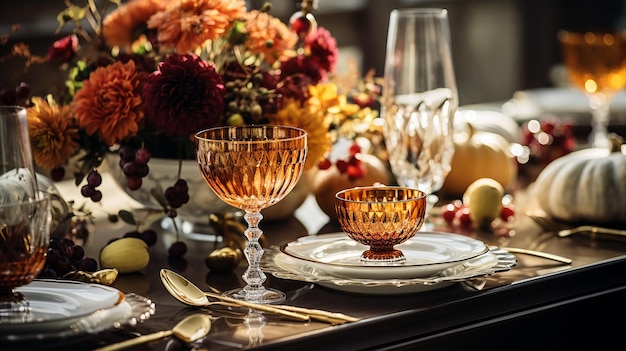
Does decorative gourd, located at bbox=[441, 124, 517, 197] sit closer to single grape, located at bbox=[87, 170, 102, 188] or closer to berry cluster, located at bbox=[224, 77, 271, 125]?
berry cluster, located at bbox=[224, 77, 271, 125]

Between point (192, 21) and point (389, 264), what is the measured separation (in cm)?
45

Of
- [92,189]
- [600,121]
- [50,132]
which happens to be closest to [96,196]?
[92,189]

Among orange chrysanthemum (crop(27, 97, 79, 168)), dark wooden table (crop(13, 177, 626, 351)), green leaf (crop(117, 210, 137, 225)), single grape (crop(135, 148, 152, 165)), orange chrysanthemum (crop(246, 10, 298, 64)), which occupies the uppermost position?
orange chrysanthemum (crop(246, 10, 298, 64))

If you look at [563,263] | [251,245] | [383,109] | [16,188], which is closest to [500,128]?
[383,109]

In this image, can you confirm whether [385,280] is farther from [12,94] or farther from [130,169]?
[12,94]

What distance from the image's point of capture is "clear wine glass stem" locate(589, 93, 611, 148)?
2170 millimetres

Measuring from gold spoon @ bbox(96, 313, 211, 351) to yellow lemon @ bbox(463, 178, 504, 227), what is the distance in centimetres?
62

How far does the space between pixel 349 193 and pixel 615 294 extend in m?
0.38

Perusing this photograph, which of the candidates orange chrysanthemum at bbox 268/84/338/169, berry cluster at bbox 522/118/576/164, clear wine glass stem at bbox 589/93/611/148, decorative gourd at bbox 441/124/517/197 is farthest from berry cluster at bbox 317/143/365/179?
clear wine glass stem at bbox 589/93/611/148

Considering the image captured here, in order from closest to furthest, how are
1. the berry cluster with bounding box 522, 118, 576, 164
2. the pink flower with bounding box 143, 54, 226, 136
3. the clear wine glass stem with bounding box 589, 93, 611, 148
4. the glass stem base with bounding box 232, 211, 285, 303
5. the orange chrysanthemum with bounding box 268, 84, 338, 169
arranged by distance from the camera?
the glass stem base with bounding box 232, 211, 285, 303 → the pink flower with bounding box 143, 54, 226, 136 → the orange chrysanthemum with bounding box 268, 84, 338, 169 → the berry cluster with bounding box 522, 118, 576, 164 → the clear wine glass stem with bounding box 589, 93, 611, 148

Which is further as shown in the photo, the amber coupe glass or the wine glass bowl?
the amber coupe glass

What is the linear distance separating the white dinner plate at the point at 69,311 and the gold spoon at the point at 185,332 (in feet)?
0.08

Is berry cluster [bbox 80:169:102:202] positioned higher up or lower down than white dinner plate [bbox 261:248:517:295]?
higher up

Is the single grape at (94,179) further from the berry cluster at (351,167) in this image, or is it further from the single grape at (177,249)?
the berry cluster at (351,167)
